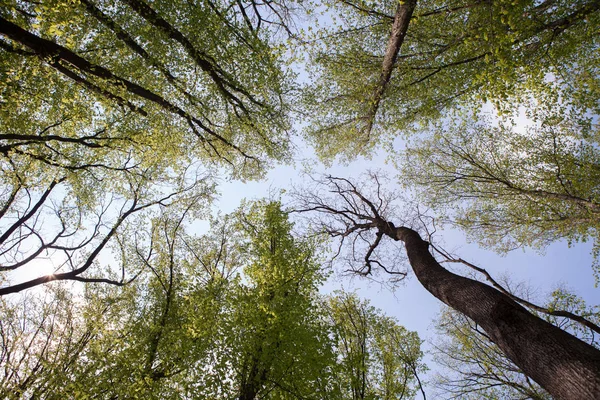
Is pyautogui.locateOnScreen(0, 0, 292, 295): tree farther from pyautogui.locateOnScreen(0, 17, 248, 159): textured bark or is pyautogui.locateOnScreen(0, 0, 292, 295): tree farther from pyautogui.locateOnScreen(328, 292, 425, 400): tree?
pyautogui.locateOnScreen(328, 292, 425, 400): tree

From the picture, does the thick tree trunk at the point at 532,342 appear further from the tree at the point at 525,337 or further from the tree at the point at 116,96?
the tree at the point at 116,96

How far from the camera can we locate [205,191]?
34.1 ft

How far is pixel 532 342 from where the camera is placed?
117 inches

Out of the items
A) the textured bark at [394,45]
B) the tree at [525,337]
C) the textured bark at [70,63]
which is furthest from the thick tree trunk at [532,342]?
the textured bark at [70,63]

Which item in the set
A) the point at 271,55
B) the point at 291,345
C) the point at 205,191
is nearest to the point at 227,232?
the point at 205,191

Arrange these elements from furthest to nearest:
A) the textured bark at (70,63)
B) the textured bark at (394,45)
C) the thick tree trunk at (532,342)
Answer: the textured bark at (394,45) < the textured bark at (70,63) < the thick tree trunk at (532,342)

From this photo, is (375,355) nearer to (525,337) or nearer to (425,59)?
(525,337)

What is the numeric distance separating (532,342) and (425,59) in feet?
25.9

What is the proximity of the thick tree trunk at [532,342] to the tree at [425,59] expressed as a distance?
3.89 meters

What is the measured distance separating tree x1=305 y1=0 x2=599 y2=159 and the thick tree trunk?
153 inches

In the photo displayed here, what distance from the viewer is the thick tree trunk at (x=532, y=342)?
248 centimetres

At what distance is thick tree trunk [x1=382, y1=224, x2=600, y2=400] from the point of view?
2484 mm

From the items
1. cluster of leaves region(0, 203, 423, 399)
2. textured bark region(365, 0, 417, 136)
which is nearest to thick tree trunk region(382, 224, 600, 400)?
cluster of leaves region(0, 203, 423, 399)

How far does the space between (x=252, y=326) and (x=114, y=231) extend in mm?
5543
